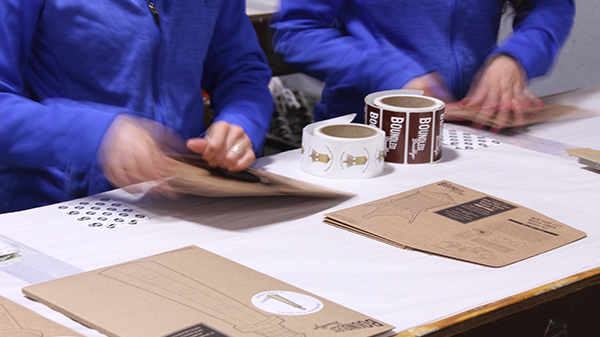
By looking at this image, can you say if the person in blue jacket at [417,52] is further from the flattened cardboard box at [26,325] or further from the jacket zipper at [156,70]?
the flattened cardboard box at [26,325]

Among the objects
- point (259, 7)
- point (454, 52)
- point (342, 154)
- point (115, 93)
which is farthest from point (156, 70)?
point (259, 7)

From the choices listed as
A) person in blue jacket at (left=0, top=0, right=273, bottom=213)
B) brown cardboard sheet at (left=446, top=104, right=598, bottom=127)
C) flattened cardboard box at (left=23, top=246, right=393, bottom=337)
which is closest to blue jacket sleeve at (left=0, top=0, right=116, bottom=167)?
person in blue jacket at (left=0, top=0, right=273, bottom=213)

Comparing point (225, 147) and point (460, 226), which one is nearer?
point (460, 226)

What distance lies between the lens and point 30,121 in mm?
998

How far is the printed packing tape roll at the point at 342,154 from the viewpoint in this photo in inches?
45.5

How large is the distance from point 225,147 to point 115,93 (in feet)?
0.68

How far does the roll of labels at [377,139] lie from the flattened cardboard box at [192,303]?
371 millimetres

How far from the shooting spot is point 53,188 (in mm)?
1137

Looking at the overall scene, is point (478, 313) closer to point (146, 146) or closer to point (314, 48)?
point (146, 146)

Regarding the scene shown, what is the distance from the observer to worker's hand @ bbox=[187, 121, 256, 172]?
1045mm

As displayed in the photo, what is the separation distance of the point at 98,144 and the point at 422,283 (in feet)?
1.51

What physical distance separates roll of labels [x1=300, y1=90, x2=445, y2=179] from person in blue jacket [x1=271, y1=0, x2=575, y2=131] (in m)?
0.21

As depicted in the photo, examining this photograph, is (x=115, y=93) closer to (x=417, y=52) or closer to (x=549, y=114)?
(x=417, y=52)

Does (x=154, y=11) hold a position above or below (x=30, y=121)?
above
